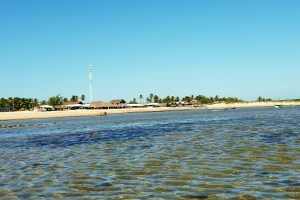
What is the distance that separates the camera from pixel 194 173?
1384 cm

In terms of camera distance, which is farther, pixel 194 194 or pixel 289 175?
pixel 289 175

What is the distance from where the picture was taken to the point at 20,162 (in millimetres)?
19875

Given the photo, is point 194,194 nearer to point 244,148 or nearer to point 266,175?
point 266,175

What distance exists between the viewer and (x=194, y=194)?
413 inches

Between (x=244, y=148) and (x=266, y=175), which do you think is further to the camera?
(x=244, y=148)

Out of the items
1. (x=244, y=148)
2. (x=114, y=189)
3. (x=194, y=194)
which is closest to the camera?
(x=194, y=194)

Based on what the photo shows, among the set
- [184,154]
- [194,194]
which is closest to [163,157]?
[184,154]

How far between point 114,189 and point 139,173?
295 cm

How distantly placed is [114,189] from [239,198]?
414cm

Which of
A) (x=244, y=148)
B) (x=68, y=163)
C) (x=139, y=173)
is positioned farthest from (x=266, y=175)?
(x=68, y=163)

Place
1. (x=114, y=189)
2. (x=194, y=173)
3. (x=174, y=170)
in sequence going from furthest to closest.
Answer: (x=174, y=170), (x=194, y=173), (x=114, y=189)

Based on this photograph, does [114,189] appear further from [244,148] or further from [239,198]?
[244,148]

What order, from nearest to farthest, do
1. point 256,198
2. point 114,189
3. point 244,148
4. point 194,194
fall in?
1. point 256,198
2. point 194,194
3. point 114,189
4. point 244,148

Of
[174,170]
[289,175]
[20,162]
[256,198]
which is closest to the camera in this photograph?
[256,198]
